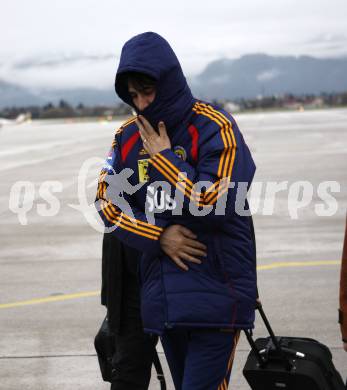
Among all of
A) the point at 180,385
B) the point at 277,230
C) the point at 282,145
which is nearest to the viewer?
the point at 180,385

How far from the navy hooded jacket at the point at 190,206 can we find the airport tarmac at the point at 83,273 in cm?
193

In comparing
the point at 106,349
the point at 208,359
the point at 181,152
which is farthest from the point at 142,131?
the point at 106,349

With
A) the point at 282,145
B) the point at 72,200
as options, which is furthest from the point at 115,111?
the point at 72,200

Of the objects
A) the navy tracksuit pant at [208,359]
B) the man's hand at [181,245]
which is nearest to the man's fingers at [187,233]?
the man's hand at [181,245]

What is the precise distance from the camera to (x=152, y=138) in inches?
115

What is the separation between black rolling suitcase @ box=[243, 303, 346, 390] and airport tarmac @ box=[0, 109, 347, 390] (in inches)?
62.2

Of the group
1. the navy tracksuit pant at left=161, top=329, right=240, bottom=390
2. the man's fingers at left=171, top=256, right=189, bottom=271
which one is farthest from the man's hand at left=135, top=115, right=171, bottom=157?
the navy tracksuit pant at left=161, top=329, right=240, bottom=390

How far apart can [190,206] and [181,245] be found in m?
0.16

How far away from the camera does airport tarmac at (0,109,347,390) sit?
517 cm

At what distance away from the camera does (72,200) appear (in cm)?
1355

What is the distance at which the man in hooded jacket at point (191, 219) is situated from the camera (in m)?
2.85

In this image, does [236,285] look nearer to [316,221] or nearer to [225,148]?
[225,148]

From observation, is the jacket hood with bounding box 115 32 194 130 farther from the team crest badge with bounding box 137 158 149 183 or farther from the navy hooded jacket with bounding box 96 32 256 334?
the team crest badge with bounding box 137 158 149 183

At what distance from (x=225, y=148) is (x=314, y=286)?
435cm
